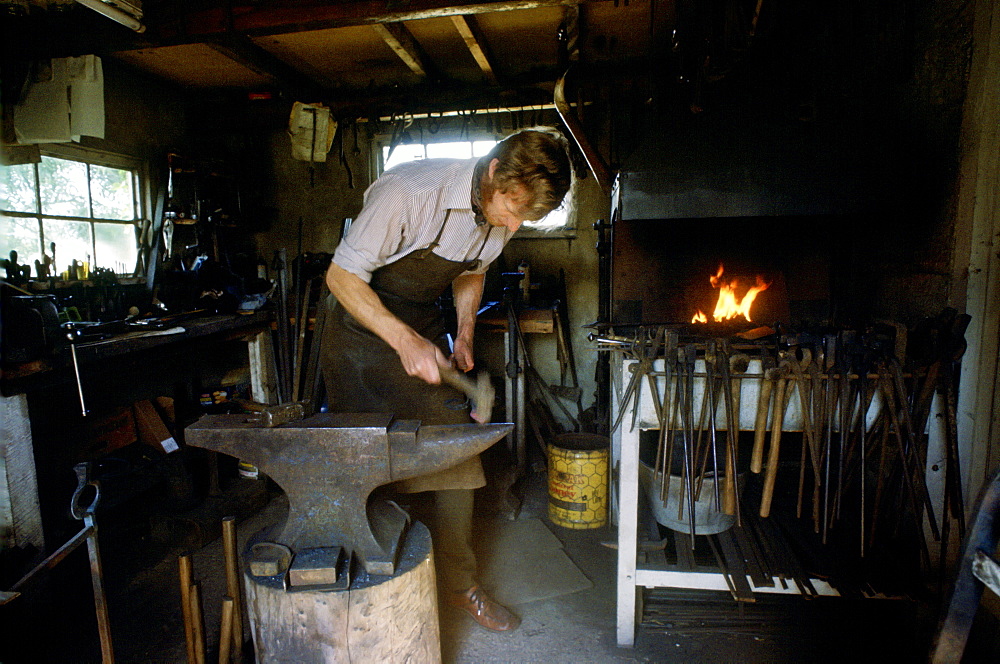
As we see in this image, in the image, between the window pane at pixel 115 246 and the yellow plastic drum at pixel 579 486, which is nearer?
the yellow plastic drum at pixel 579 486

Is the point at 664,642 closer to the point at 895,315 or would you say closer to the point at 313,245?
the point at 895,315

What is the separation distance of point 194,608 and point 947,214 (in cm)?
273

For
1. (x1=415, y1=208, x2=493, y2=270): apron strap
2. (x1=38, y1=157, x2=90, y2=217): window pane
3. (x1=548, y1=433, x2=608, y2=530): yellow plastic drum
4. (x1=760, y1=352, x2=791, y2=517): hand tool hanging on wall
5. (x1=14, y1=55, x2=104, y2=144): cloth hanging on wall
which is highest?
(x1=14, y1=55, x2=104, y2=144): cloth hanging on wall

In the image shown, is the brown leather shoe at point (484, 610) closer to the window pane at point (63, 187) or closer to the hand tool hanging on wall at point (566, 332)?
the hand tool hanging on wall at point (566, 332)

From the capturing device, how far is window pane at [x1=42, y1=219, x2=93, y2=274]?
125 inches

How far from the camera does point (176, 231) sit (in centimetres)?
398

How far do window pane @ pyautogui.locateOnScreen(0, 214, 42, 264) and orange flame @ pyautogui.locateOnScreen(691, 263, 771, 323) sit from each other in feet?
12.3

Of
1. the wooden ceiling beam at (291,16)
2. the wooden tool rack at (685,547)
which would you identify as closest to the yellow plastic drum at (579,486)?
the wooden tool rack at (685,547)

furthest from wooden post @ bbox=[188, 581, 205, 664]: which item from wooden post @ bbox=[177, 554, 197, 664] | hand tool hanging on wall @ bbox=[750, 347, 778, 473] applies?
hand tool hanging on wall @ bbox=[750, 347, 778, 473]

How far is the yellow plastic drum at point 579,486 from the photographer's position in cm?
276

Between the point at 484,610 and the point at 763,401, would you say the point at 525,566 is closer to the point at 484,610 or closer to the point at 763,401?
the point at 484,610

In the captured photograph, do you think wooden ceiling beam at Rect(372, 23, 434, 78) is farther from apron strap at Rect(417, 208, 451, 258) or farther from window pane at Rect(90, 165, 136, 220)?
window pane at Rect(90, 165, 136, 220)

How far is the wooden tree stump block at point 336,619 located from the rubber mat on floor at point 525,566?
0.97 m

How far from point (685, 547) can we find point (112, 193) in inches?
161
